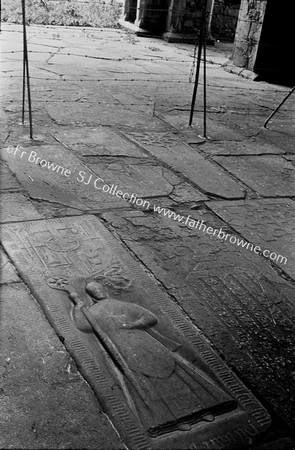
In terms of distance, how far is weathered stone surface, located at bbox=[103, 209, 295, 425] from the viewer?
1760 millimetres

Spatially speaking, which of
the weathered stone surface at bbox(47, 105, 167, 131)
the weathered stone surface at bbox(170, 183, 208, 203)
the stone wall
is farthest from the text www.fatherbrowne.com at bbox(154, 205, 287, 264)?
the stone wall

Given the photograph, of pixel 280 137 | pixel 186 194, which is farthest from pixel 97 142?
pixel 280 137

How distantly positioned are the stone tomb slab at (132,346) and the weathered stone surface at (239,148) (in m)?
1.75

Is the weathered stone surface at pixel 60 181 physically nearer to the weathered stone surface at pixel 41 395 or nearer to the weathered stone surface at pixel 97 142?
the weathered stone surface at pixel 97 142

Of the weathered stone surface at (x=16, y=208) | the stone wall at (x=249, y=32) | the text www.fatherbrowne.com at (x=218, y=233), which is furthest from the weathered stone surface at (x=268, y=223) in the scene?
the stone wall at (x=249, y=32)

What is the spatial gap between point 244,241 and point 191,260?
0.36m

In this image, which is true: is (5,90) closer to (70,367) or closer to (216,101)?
(216,101)

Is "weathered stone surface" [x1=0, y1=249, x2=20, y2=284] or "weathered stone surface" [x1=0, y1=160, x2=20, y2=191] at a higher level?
"weathered stone surface" [x1=0, y1=249, x2=20, y2=284]

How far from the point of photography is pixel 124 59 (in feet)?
24.5

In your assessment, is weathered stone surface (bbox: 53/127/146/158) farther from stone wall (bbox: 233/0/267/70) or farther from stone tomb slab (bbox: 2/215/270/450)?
stone wall (bbox: 233/0/267/70)

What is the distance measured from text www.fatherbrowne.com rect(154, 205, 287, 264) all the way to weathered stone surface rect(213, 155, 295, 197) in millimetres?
676

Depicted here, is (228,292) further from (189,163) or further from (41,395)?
(189,163)

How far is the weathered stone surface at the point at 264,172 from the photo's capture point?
10.9 feet

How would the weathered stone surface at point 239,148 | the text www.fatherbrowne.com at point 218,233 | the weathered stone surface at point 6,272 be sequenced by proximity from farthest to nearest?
the weathered stone surface at point 239,148
the text www.fatherbrowne.com at point 218,233
the weathered stone surface at point 6,272
